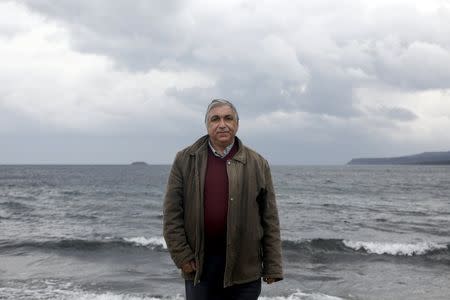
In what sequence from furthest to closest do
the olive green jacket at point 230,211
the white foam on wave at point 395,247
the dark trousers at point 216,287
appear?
the white foam on wave at point 395,247 < the dark trousers at point 216,287 < the olive green jacket at point 230,211

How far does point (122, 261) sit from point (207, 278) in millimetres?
10739

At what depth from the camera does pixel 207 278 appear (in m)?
3.28

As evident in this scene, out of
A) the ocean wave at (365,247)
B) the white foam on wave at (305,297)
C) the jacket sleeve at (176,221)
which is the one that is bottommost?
the ocean wave at (365,247)

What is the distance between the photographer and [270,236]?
11.0ft

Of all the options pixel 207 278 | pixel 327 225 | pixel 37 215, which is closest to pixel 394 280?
pixel 207 278

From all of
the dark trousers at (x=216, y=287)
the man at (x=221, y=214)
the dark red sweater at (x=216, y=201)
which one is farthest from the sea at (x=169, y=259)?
the dark red sweater at (x=216, y=201)

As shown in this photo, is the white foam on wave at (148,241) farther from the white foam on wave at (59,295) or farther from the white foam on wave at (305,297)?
the white foam on wave at (305,297)

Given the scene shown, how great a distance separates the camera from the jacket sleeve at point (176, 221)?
3.19m

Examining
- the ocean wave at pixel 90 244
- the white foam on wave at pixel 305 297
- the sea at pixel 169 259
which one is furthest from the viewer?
the ocean wave at pixel 90 244

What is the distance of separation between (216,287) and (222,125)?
1202 mm

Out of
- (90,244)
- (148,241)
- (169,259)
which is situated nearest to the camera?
(169,259)

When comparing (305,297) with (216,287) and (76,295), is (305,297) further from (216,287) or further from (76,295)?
(216,287)

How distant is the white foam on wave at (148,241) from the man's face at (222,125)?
41.7 ft

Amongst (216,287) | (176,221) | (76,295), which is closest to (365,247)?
(76,295)
